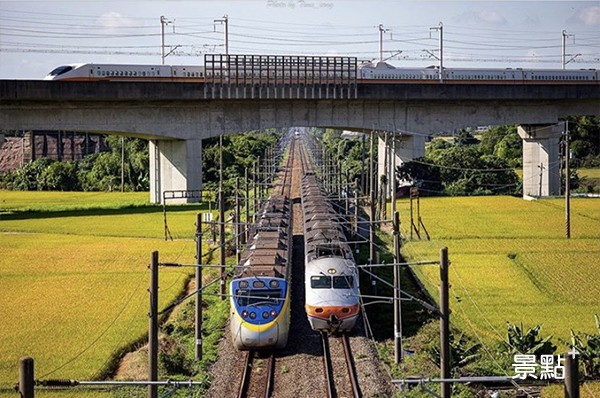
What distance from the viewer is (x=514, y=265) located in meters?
35.7

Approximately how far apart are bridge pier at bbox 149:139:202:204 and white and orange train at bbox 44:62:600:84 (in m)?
4.36

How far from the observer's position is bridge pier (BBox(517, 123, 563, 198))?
209ft

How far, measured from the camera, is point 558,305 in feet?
94.2

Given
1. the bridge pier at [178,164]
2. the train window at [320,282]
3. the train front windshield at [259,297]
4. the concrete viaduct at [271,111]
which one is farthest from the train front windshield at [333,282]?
the bridge pier at [178,164]

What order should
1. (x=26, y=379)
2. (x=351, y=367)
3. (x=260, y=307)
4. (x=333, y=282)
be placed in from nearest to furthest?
(x=26, y=379)
(x=351, y=367)
(x=260, y=307)
(x=333, y=282)

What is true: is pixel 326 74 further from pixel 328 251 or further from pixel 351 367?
pixel 351 367

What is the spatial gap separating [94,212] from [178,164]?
23.2 feet

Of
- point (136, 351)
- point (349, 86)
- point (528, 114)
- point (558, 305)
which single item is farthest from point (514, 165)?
point (136, 351)

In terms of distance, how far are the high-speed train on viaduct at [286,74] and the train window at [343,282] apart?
29.4m

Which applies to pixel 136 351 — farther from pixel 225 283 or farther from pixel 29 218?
pixel 29 218

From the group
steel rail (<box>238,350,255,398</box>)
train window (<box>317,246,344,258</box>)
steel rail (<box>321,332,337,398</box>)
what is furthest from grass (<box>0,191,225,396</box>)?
train window (<box>317,246,344,258</box>)

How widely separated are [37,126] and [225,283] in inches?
916

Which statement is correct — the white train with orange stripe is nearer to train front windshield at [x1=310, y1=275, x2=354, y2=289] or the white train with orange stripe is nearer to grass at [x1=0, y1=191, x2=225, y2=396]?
train front windshield at [x1=310, y1=275, x2=354, y2=289]

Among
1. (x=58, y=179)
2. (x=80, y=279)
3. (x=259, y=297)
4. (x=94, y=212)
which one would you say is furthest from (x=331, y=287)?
(x=58, y=179)
